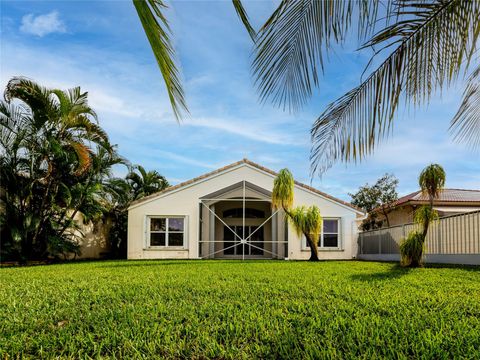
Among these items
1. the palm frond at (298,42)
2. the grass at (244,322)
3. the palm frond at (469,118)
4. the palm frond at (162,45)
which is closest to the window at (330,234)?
the grass at (244,322)

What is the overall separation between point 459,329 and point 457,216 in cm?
1024

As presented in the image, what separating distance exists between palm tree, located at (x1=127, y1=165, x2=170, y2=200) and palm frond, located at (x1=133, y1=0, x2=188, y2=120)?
21.9 metres

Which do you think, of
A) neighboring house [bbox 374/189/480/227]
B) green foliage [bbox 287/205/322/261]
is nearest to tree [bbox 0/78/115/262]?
green foliage [bbox 287/205/322/261]

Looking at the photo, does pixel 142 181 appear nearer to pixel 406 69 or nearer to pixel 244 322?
pixel 244 322

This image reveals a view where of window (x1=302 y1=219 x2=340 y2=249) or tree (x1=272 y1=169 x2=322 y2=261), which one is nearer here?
tree (x1=272 y1=169 x2=322 y2=261)

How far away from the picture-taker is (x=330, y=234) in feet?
63.5

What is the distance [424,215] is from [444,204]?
13.4m

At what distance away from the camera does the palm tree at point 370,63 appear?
264 centimetres

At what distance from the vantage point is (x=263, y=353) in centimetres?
318

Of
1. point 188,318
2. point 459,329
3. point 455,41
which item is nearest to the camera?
point 455,41

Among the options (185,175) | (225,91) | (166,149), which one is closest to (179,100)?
(225,91)

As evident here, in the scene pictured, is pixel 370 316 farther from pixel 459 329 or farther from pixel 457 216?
pixel 457 216

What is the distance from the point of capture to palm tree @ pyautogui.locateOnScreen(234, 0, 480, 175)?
264cm

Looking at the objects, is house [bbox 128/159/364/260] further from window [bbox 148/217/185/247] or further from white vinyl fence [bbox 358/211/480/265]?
white vinyl fence [bbox 358/211/480/265]
